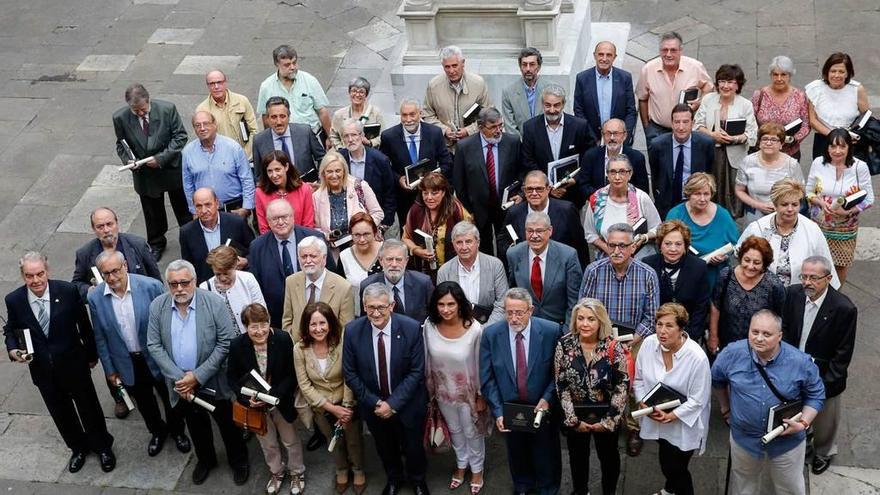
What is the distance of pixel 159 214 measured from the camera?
11391 mm

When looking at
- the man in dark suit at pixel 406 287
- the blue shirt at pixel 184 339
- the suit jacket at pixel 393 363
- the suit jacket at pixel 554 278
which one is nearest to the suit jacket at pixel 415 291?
the man in dark suit at pixel 406 287

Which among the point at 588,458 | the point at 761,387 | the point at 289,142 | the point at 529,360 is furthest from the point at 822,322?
the point at 289,142

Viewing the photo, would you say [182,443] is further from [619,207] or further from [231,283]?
[619,207]

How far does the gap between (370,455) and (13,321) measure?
107 inches

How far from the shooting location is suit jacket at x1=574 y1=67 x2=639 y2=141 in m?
10.4

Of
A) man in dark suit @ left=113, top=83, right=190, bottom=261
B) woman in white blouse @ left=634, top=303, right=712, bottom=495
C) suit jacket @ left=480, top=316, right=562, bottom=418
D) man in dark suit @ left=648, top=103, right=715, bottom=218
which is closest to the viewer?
woman in white blouse @ left=634, top=303, right=712, bottom=495

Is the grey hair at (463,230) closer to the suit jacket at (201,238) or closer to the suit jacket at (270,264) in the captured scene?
the suit jacket at (270,264)

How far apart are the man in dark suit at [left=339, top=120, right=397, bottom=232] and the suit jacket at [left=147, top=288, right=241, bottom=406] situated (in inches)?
73.8

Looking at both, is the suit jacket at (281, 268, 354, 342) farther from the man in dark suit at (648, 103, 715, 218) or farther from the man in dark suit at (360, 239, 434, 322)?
the man in dark suit at (648, 103, 715, 218)

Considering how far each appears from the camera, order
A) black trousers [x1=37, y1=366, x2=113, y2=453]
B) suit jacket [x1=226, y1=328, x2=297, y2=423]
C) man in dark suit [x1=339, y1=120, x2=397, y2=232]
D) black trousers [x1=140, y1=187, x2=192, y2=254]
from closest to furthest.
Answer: suit jacket [x1=226, y1=328, x2=297, y2=423], black trousers [x1=37, y1=366, x2=113, y2=453], man in dark suit [x1=339, y1=120, x2=397, y2=232], black trousers [x1=140, y1=187, x2=192, y2=254]

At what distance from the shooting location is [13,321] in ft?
27.5

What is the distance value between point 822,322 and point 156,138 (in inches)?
240

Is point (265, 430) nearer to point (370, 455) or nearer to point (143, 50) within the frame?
point (370, 455)

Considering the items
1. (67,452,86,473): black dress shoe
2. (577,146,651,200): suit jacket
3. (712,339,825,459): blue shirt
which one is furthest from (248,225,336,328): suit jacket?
(712,339,825,459): blue shirt
